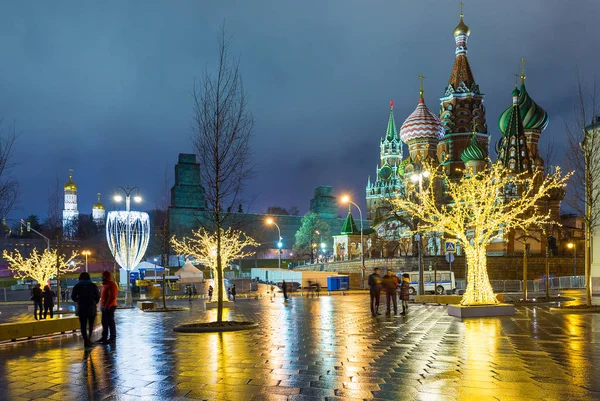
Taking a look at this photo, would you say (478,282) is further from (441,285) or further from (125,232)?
(125,232)

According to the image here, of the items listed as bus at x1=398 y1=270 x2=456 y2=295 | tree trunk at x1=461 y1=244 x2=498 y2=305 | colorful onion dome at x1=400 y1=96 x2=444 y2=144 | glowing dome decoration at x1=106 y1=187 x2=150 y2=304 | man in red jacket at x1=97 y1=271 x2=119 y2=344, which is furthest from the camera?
colorful onion dome at x1=400 y1=96 x2=444 y2=144

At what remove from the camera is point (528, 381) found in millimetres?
7973

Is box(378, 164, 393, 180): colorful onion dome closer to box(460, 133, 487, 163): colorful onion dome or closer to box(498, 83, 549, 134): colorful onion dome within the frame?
box(460, 133, 487, 163): colorful onion dome

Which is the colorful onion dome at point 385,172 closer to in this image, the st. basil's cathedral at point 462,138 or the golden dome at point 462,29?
the st. basil's cathedral at point 462,138

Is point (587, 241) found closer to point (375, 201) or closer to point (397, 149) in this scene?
point (375, 201)

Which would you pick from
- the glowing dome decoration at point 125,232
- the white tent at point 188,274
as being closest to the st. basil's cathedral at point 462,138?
the white tent at point 188,274

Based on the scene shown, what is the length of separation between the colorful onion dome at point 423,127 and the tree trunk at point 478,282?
247 feet

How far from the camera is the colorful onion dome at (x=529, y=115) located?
72875 millimetres

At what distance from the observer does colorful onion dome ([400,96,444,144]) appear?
92.1 meters

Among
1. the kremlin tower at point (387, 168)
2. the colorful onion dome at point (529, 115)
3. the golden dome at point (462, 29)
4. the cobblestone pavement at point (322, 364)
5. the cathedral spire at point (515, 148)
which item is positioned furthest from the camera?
the kremlin tower at point (387, 168)

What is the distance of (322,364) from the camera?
31.7 feet

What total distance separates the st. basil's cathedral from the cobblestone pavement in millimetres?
43541

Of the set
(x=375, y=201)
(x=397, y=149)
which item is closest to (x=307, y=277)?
(x=375, y=201)

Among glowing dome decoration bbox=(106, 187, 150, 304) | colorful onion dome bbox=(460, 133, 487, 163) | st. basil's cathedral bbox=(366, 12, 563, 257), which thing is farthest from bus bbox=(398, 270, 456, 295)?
colorful onion dome bbox=(460, 133, 487, 163)
